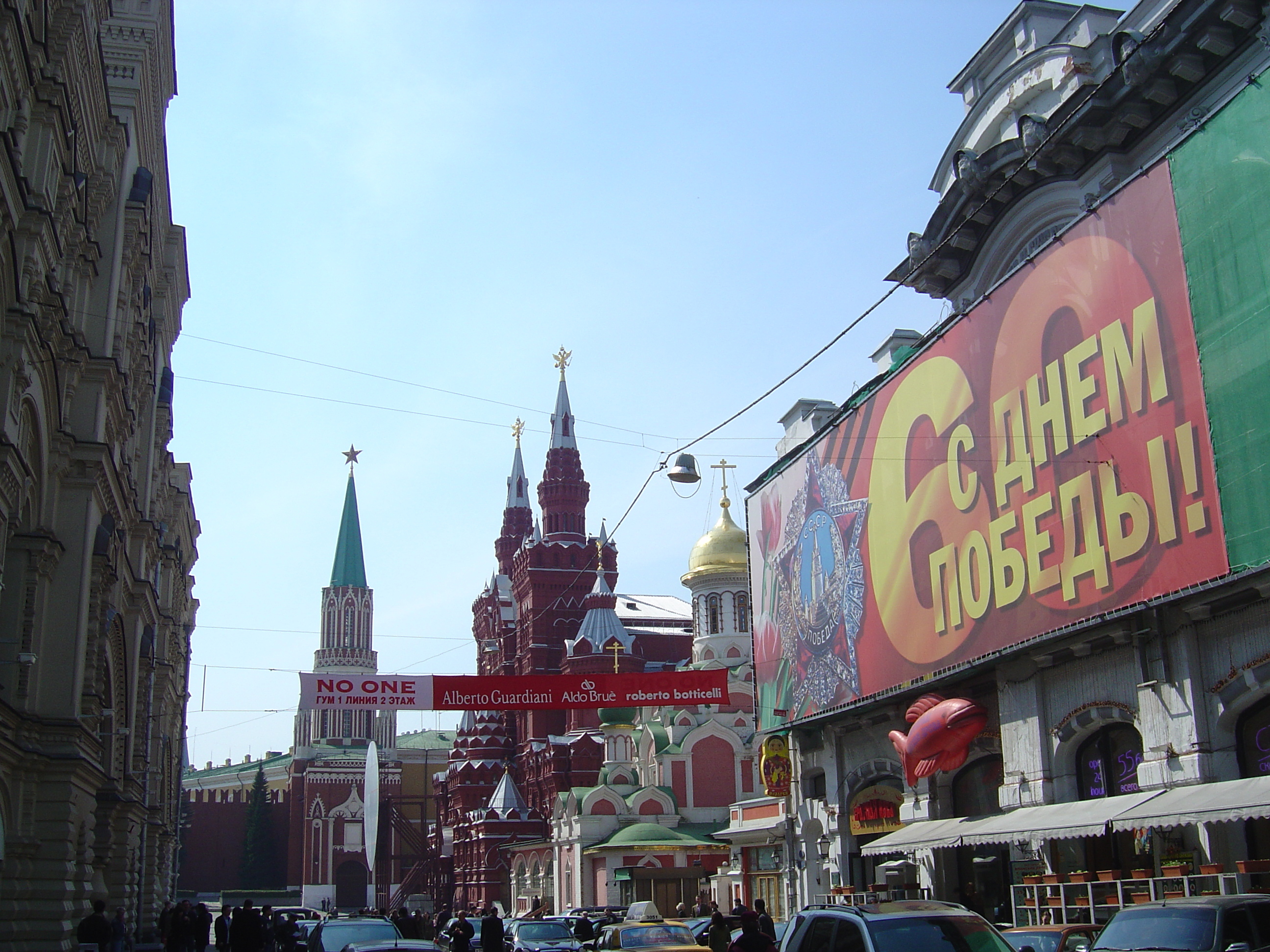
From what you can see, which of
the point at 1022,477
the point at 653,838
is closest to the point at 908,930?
the point at 1022,477

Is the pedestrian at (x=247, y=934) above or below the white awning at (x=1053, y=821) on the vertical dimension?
below

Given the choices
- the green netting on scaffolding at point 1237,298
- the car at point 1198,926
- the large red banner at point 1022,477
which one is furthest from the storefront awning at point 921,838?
the car at point 1198,926

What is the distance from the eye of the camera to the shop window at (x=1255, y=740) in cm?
1656

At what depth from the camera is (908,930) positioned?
983cm

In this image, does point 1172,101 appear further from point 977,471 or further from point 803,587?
point 803,587

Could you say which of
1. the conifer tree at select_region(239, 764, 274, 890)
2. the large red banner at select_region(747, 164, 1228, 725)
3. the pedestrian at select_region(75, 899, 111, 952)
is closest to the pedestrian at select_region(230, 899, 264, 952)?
the pedestrian at select_region(75, 899, 111, 952)

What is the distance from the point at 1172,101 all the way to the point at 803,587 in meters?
13.8

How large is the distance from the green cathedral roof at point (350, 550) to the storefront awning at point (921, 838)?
4039 inches

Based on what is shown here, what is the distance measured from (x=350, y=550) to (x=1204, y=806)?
369ft

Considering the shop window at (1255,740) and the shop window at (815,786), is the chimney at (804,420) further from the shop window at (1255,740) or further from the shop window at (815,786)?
the shop window at (1255,740)

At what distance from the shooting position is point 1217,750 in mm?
17000

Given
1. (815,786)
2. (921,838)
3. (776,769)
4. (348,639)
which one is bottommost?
(921,838)

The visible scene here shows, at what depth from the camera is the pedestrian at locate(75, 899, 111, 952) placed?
58.3 ft

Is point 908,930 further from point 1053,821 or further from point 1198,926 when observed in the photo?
point 1053,821
